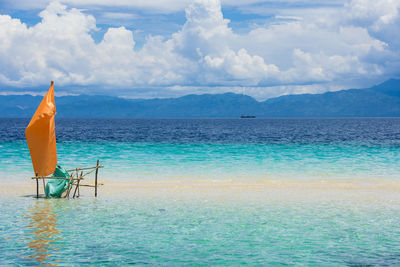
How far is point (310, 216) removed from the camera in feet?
74.6

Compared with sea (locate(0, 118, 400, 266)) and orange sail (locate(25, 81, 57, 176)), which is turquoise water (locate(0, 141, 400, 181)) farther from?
orange sail (locate(25, 81, 57, 176))

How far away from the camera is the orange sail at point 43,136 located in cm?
2620

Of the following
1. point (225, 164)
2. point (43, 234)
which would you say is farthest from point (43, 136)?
point (225, 164)

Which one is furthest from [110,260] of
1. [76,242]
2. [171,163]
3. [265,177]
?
[171,163]

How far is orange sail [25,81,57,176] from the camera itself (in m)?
26.2

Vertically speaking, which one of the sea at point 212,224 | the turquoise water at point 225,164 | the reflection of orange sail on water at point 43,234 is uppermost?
the reflection of orange sail on water at point 43,234

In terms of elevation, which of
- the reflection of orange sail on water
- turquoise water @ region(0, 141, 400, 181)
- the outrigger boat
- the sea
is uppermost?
the outrigger boat

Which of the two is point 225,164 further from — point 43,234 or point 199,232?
point 43,234

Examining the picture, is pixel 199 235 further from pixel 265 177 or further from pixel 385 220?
pixel 265 177

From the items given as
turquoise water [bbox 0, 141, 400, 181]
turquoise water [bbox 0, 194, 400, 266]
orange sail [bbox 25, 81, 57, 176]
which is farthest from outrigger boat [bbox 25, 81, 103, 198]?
turquoise water [bbox 0, 141, 400, 181]

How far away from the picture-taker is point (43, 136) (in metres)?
26.9

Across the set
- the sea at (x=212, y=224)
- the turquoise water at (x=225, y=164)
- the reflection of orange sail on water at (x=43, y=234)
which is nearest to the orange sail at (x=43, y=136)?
the sea at (x=212, y=224)

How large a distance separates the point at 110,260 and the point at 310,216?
35.8 ft

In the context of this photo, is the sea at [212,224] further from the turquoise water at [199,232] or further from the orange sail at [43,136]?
the orange sail at [43,136]
